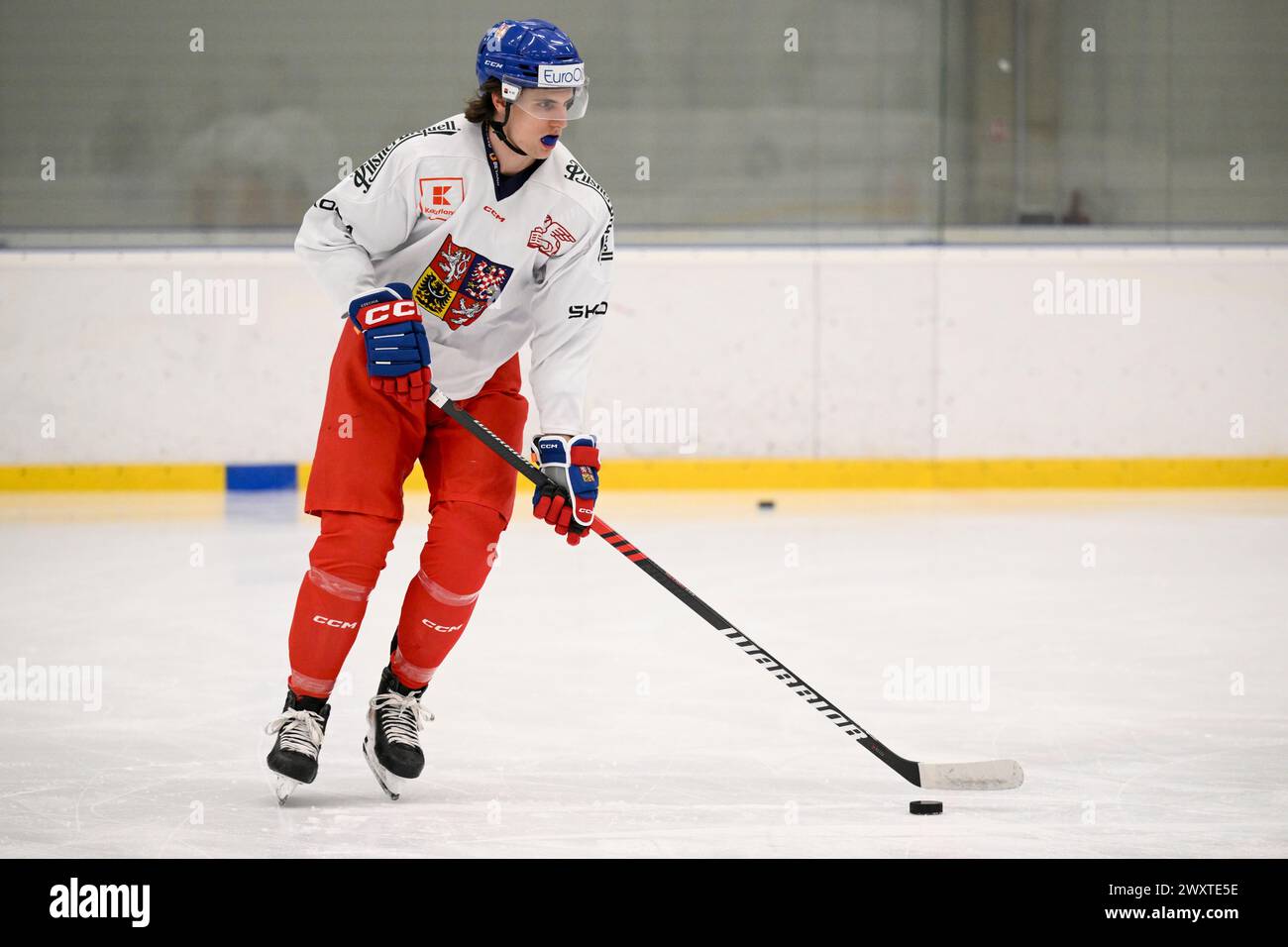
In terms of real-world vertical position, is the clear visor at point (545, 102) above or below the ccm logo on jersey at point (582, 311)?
above

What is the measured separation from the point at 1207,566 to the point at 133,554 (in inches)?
142

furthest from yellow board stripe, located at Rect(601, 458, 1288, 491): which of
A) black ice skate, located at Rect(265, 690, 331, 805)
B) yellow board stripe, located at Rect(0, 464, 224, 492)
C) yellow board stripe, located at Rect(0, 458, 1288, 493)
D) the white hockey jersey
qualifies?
black ice skate, located at Rect(265, 690, 331, 805)

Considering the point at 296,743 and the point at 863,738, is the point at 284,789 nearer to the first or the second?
the point at 296,743

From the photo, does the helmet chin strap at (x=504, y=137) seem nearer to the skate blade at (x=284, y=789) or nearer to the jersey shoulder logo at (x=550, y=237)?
the jersey shoulder logo at (x=550, y=237)

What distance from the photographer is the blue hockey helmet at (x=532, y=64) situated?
2.60m

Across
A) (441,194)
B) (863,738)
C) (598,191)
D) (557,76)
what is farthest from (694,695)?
(557,76)

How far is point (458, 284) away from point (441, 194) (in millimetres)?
162

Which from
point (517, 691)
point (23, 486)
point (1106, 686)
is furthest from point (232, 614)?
point (23, 486)

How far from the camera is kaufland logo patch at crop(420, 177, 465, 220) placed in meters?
2.67

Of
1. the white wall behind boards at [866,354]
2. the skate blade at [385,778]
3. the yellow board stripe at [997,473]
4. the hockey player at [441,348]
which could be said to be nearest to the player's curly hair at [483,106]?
the hockey player at [441,348]

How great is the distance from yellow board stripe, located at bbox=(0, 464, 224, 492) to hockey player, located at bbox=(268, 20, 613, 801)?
487cm

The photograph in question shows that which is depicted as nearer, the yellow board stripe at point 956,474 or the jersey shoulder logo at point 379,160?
the jersey shoulder logo at point 379,160
